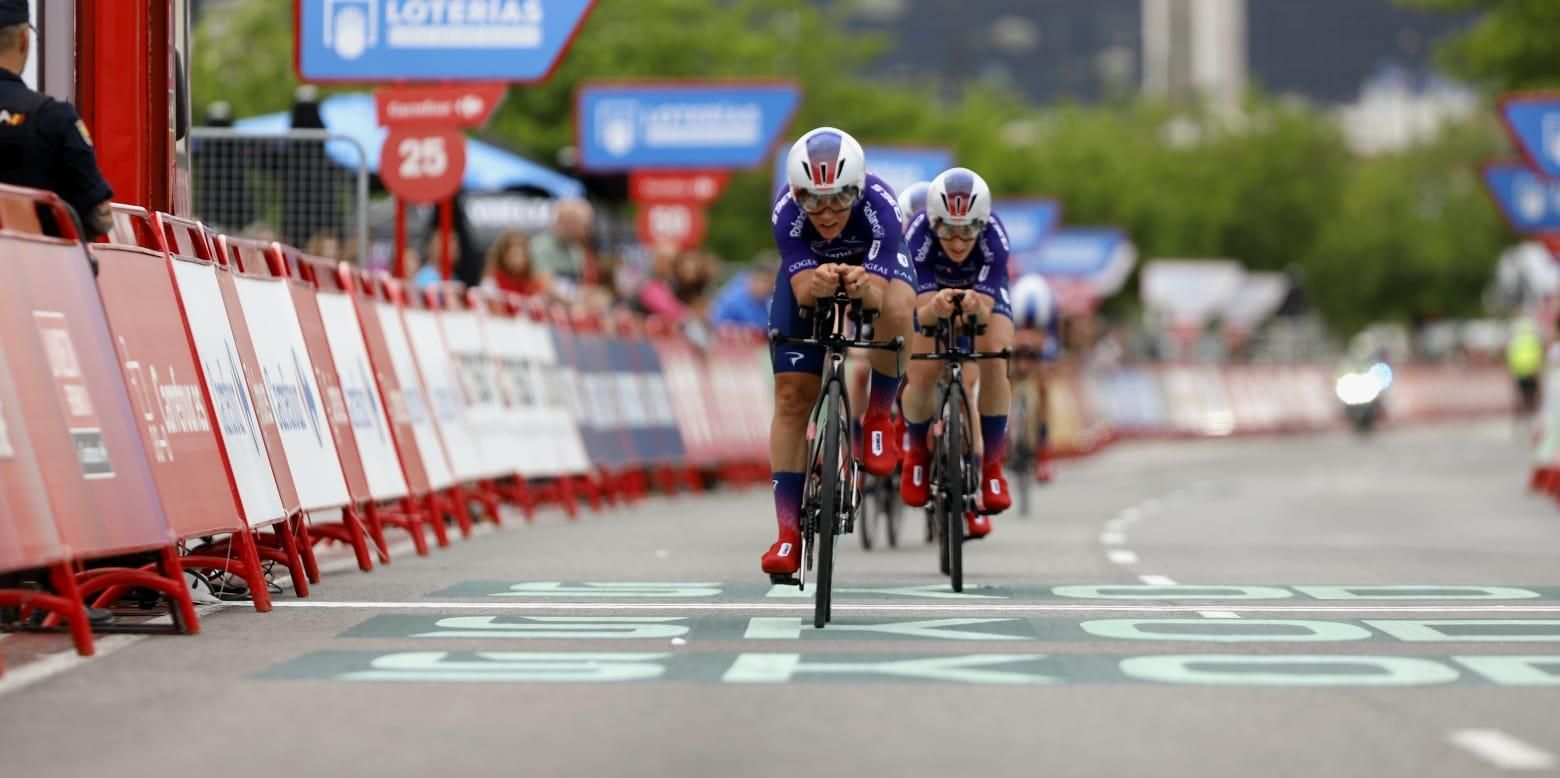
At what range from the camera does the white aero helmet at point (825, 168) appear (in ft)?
35.9

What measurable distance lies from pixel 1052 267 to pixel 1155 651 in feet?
153

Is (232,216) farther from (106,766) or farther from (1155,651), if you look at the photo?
(106,766)

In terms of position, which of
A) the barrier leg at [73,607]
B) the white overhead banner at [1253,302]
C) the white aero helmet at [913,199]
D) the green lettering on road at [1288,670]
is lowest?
the white overhead banner at [1253,302]

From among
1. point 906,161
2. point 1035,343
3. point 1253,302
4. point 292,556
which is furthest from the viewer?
point 1253,302

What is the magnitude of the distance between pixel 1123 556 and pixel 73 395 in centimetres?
735

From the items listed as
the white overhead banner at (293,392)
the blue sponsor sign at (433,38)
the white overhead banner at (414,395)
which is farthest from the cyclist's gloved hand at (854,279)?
the blue sponsor sign at (433,38)

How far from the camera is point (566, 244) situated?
79.7ft

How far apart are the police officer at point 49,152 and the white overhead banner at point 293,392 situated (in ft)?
6.39

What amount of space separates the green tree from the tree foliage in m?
0.06

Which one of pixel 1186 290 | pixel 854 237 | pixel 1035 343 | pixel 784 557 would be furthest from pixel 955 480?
pixel 1186 290

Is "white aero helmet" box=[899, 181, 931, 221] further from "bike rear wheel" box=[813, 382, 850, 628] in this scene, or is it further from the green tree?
the green tree

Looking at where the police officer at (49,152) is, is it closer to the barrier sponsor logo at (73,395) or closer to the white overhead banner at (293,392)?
the barrier sponsor logo at (73,395)

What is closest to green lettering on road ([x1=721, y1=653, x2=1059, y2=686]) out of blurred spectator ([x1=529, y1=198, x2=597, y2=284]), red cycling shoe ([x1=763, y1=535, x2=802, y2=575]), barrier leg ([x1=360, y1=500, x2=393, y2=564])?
red cycling shoe ([x1=763, y1=535, x2=802, y2=575])

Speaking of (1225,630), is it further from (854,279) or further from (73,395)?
(73,395)
